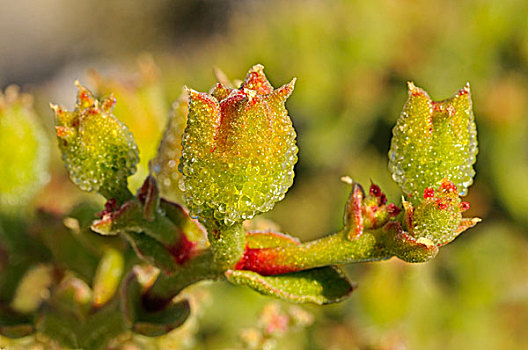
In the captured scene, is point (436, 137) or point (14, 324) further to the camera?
point (14, 324)

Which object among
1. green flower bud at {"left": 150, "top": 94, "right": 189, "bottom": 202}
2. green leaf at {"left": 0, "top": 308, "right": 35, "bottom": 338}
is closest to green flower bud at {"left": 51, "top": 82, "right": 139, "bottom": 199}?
green flower bud at {"left": 150, "top": 94, "right": 189, "bottom": 202}

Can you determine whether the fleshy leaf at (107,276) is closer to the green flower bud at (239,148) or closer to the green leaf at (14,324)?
the green leaf at (14,324)

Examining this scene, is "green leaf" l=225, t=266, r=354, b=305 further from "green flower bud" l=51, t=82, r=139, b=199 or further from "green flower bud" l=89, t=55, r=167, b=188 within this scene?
"green flower bud" l=89, t=55, r=167, b=188

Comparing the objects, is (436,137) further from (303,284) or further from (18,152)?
(18,152)

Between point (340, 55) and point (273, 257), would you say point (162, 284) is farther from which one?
point (340, 55)

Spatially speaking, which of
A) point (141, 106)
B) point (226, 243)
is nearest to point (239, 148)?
point (226, 243)
